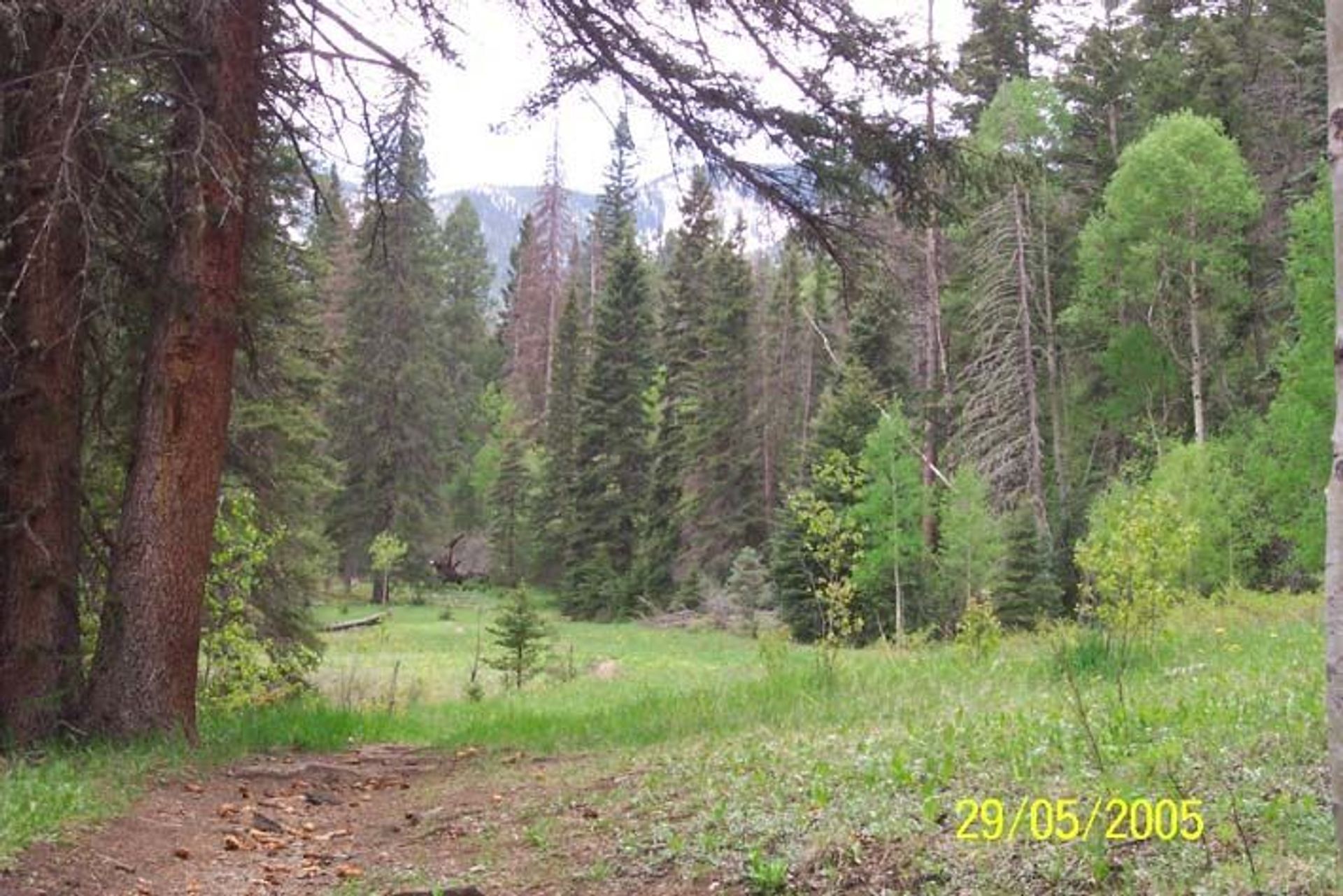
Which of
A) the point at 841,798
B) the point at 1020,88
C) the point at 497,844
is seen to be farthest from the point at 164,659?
the point at 1020,88

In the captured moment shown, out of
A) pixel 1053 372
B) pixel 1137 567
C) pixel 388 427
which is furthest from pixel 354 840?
pixel 388 427

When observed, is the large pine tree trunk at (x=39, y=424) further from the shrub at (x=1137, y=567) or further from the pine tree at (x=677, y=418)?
the pine tree at (x=677, y=418)

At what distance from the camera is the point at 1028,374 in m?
29.8

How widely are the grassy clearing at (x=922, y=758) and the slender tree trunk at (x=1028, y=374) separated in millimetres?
19310

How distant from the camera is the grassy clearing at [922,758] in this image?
3264mm

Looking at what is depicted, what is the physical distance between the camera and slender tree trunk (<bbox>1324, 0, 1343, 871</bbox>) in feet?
7.13

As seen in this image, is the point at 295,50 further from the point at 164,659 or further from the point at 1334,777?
the point at 1334,777

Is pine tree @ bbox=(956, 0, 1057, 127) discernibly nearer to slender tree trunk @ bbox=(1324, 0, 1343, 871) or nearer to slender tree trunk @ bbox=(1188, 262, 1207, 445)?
slender tree trunk @ bbox=(1188, 262, 1207, 445)

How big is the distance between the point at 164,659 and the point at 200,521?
2.92 feet

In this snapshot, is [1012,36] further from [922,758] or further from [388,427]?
[922,758]

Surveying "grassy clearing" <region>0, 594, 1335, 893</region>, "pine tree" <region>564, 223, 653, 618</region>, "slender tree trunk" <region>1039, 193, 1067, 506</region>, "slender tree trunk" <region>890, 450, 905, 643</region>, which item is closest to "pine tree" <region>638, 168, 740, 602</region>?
"pine tree" <region>564, 223, 653, 618</region>

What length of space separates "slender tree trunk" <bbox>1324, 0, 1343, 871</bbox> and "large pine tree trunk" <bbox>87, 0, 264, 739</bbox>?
6.02 meters

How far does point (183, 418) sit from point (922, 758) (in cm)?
502

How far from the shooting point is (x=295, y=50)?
718 cm
